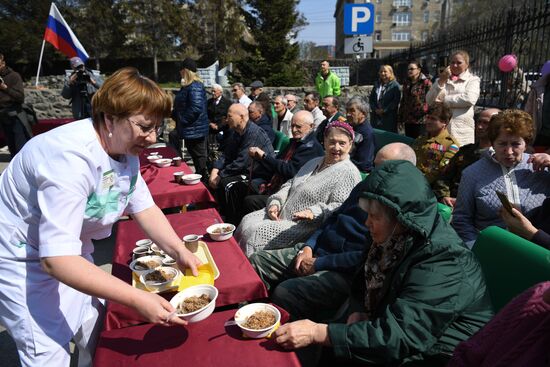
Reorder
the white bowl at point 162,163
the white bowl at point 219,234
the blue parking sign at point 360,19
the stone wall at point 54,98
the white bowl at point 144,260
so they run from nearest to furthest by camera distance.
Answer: the white bowl at point 144,260 < the white bowl at point 219,234 < the white bowl at point 162,163 < the blue parking sign at point 360,19 < the stone wall at point 54,98

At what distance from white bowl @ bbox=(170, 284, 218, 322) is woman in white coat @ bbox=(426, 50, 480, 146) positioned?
13.1ft

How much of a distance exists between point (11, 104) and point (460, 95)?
24.3ft

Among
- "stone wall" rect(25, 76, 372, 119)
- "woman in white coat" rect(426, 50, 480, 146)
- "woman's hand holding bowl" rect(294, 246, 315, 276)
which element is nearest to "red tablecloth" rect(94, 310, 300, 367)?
"woman's hand holding bowl" rect(294, 246, 315, 276)

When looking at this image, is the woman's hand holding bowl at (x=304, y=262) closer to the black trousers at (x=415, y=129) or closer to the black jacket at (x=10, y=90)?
the black trousers at (x=415, y=129)

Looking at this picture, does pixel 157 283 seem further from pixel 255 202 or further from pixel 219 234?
pixel 255 202

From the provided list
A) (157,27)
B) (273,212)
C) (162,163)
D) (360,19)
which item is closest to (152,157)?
(162,163)

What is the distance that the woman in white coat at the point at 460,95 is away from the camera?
4660 mm

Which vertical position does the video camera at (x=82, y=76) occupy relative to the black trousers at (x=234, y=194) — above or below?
→ above

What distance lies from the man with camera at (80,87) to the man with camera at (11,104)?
2.79 ft

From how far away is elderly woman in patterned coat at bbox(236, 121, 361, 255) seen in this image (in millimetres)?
3023

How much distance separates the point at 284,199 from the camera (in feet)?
11.4

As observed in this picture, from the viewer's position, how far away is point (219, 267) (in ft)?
6.48

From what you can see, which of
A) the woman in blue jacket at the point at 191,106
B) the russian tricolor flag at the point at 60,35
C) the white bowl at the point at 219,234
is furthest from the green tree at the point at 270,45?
the white bowl at the point at 219,234

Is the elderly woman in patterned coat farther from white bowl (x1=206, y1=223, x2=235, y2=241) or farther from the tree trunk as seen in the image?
the tree trunk
